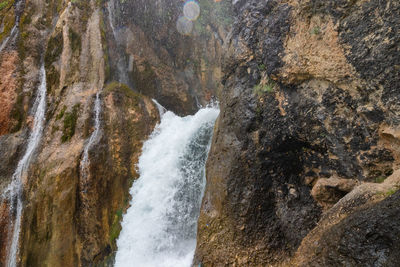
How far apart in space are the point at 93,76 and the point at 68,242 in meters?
6.04

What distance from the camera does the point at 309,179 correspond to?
528cm

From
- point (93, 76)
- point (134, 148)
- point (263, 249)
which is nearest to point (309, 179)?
point (263, 249)

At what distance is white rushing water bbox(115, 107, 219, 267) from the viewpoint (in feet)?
22.6

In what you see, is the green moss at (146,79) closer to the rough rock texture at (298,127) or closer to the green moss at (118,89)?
the green moss at (118,89)

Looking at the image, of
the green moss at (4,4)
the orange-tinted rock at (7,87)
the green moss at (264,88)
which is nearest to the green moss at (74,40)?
the orange-tinted rock at (7,87)

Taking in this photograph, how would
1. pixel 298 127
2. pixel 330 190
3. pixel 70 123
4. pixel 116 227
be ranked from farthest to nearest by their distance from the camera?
pixel 70 123 < pixel 116 227 < pixel 298 127 < pixel 330 190

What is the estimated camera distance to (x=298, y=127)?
527 cm

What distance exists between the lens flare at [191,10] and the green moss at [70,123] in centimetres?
841

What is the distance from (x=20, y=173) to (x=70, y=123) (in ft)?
7.56

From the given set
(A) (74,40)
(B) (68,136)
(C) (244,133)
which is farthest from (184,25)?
(C) (244,133)

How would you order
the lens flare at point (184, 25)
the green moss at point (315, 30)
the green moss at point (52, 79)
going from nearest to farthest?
the green moss at point (315, 30), the green moss at point (52, 79), the lens flare at point (184, 25)

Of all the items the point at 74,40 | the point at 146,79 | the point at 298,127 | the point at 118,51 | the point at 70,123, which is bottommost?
the point at 298,127

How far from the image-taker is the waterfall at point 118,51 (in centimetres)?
1118

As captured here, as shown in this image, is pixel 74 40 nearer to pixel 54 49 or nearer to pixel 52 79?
pixel 54 49
